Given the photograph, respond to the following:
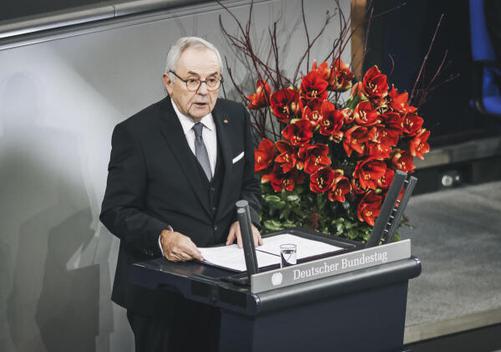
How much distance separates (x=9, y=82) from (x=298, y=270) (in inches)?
50.0

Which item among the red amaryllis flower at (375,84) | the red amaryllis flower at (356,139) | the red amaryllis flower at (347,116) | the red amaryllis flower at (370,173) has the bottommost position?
the red amaryllis flower at (370,173)

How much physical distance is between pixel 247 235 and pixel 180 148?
2.05ft

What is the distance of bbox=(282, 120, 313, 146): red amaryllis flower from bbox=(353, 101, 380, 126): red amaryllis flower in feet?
0.52

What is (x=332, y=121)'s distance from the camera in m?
3.78

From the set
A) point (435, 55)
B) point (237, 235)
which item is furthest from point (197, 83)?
point (435, 55)

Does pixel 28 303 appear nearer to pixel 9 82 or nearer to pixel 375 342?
pixel 9 82

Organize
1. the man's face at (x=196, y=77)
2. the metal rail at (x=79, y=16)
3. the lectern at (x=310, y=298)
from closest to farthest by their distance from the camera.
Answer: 1. the lectern at (x=310, y=298)
2. the man's face at (x=196, y=77)
3. the metal rail at (x=79, y=16)

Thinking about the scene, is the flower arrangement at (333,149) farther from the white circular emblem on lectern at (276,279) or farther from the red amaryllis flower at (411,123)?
the white circular emblem on lectern at (276,279)

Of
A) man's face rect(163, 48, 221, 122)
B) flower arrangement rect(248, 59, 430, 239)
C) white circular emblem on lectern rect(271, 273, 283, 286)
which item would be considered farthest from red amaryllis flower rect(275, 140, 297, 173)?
white circular emblem on lectern rect(271, 273, 283, 286)

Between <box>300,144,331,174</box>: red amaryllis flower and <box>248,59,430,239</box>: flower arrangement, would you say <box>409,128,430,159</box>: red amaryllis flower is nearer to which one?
<box>248,59,430,239</box>: flower arrangement

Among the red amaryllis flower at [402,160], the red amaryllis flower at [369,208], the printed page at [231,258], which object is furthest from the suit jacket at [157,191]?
the red amaryllis flower at [402,160]

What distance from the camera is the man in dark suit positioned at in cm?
319

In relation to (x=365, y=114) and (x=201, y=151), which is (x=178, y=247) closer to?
(x=201, y=151)

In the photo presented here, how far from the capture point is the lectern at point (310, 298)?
2.81 meters
